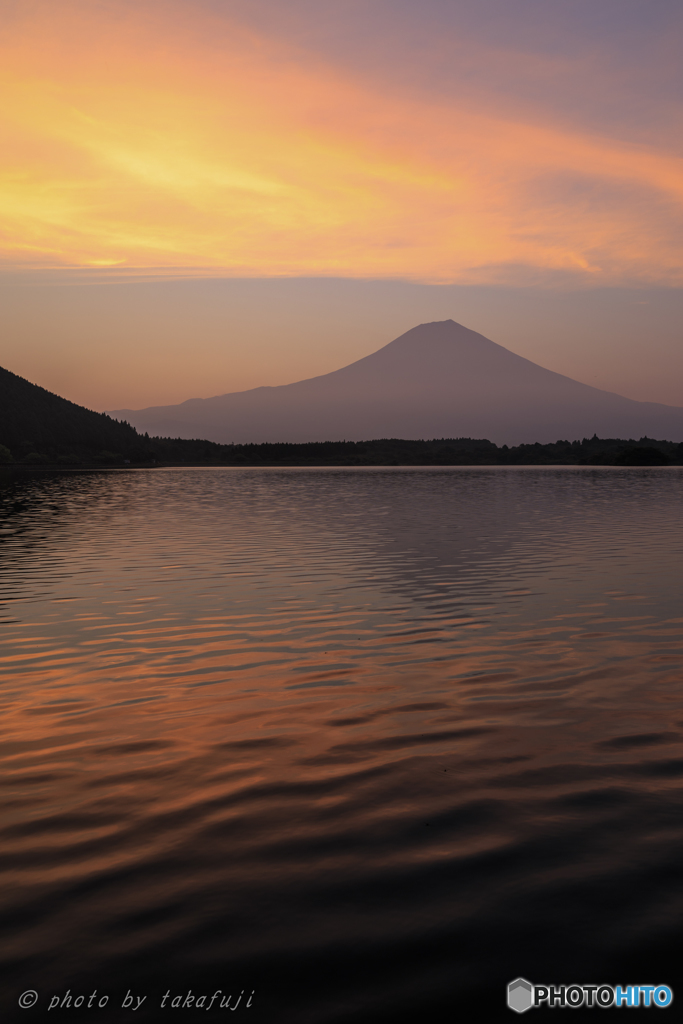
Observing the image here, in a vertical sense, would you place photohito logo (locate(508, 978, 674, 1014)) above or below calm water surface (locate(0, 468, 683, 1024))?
below

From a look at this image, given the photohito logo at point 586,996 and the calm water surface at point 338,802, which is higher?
the calm water surface at point 338,802

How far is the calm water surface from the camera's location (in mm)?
5254

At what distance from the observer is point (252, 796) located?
26.2ft

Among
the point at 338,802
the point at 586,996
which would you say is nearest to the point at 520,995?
the point at 586,996

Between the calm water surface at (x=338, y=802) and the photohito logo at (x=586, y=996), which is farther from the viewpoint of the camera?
the calm water surface at (x=338, y=802)

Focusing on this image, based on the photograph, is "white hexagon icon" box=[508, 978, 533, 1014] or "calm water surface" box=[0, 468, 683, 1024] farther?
"calm water surface" box=[0, 468, 683, 1024]

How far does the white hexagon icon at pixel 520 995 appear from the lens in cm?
495

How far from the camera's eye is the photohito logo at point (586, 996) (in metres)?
4.97

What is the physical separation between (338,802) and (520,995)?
3.04m

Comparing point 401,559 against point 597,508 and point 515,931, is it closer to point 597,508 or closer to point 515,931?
point 515,931

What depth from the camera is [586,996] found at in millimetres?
5043

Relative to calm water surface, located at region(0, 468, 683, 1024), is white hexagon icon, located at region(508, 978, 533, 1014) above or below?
below

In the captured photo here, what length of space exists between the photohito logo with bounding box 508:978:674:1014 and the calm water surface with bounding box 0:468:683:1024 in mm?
94

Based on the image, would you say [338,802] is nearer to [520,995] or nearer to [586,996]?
[520,995]
